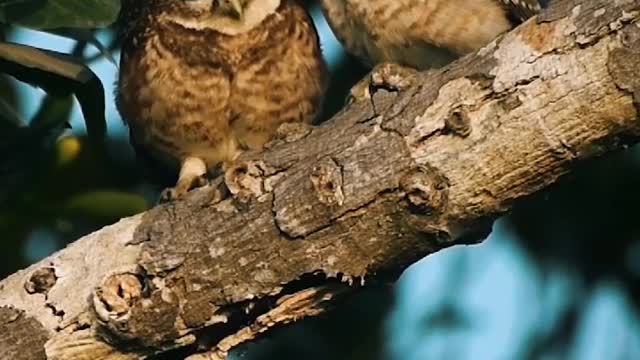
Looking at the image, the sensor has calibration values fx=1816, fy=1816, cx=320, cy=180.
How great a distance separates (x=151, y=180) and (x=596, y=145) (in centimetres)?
182

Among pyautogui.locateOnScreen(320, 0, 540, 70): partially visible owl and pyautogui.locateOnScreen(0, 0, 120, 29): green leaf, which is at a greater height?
pyautogui.locateOnScreen(320, 0, 540, 70): partially visible owl

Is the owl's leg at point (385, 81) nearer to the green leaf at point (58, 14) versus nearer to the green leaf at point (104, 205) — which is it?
the green leaf at point (58, 14)

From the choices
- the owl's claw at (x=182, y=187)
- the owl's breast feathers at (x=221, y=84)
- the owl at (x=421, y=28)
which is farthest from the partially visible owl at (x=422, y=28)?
the owl's claw at (x=182, y=187)

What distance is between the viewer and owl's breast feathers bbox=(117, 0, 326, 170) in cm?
417

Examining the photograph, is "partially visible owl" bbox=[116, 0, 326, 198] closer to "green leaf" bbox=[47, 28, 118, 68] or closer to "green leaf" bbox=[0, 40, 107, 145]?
"green leaf" bbox=[47, 28, 118, 68]

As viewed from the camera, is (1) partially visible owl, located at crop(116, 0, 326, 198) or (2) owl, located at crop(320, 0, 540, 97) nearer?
(2) owl, located at crop(320, 0, 540, 97)

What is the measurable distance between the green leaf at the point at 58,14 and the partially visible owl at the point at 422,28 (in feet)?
2.17

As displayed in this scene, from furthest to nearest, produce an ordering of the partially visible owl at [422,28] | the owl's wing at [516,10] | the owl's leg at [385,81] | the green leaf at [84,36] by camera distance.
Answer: the owl's wing at [516,10] → the partially visible owl at [422,28] → the green leaf at [84,36] → the owl's leg at [385,81]

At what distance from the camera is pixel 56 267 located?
351cm

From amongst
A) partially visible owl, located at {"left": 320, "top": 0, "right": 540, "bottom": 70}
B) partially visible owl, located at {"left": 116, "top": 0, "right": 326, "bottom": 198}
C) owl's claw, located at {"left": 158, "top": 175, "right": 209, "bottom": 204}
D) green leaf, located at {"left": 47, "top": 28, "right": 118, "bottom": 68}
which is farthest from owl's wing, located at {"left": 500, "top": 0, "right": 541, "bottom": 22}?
green leaf, located at {"left": 47, "top": 28, "right": 118, "bottom": 68}

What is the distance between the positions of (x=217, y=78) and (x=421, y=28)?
50 cm

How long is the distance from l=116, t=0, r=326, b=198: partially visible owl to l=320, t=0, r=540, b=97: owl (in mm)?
219

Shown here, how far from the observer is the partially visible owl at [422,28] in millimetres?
4000

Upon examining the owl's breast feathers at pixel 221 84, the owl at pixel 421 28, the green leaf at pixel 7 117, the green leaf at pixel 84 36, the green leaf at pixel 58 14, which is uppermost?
the owl at pixel 421 28
